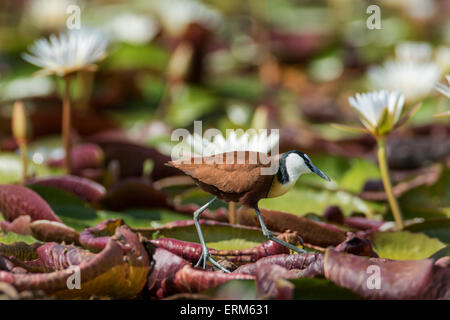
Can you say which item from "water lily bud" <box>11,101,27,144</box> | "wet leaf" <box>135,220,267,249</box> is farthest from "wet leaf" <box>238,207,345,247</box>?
"water lily bud" <box>11,101,27,144</box>

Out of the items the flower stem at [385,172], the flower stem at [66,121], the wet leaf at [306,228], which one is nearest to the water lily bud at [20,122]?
the flower stem at [66,121]

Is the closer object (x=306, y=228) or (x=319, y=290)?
(x=319, y=290)

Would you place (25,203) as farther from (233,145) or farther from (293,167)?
(293,167)

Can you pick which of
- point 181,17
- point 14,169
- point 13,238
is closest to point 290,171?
point 13,238

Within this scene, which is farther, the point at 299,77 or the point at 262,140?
the point at 299,77
